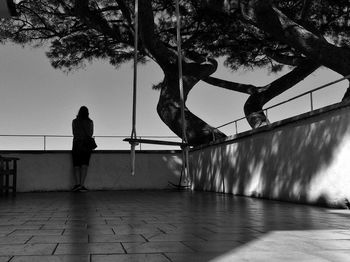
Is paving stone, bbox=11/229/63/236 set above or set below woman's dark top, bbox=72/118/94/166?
below

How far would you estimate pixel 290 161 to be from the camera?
6359 millimetres

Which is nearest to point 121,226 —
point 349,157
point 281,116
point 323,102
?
point 349,157

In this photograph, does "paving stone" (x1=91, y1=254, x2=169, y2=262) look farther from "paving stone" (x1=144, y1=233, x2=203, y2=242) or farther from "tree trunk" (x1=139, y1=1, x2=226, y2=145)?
"tree trunk" (x1=139, y1=1, x2=226, y2=145)

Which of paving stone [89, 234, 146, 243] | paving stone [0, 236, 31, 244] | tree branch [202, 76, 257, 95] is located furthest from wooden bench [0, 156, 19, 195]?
paving stone [89, 234, 146, 243]

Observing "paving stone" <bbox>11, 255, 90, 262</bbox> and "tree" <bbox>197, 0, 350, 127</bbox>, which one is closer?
"paving stone" <bbox>11, 255, 90, 262</bbox>

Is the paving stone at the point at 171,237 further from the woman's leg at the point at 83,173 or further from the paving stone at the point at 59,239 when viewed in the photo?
the woman's leg at the point at 83,173

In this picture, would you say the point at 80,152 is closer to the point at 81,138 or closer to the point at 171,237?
the point at 81,138

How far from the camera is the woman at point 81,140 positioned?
9.75 metres

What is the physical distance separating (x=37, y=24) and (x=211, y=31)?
4.30 m

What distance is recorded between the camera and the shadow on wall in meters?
5.35

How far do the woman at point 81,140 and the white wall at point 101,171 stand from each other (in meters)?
1.19

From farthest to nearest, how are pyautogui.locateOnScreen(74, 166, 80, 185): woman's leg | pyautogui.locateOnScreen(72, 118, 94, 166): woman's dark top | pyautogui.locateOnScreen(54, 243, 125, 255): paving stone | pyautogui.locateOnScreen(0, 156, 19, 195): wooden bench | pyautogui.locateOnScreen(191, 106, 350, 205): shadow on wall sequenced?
pyautogui.locateOnScreen(74, 166, 80, 185): woman's leg → pyautogui.locateOnScreen(72, 118, 94, 166): woman's dark top → pyautogui.locateOnScreen(0, 156, 19, 195): wooden bench → pyautogui.locateOnScreen(191, 106, 350, 205): shadow on wall → pyautogui.locateOnScreen(54, 243, 125, 255): paving stone

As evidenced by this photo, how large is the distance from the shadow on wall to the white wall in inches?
110

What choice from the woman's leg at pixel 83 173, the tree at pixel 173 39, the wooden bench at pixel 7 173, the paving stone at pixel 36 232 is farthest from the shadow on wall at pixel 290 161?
the wooden bench at pixel 7 173
